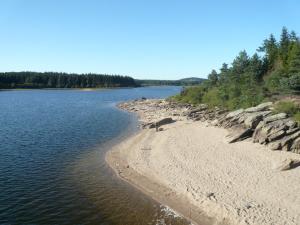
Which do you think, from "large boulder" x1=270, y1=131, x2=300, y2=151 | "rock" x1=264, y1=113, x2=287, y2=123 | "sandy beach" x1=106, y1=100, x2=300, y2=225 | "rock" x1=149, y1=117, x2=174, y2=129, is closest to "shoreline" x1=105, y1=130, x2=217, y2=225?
"sandy beach" x1=106, y1=100, x2=300, y2=225

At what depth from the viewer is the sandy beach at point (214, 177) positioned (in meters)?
18.8

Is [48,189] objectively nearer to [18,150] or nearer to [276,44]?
[18,150]

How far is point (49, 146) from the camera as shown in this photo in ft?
117

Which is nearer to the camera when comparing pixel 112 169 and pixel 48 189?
pixel 48 189

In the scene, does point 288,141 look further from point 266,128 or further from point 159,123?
point 159,123

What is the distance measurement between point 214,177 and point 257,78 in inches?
1841

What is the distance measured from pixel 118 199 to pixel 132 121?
3515cm

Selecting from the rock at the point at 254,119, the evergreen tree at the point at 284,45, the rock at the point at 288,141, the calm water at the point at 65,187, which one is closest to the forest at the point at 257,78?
the evergreen tree at the point at 284,45

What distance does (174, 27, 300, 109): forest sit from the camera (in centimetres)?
4905

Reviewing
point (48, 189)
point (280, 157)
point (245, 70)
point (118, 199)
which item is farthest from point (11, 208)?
point (245, 70)

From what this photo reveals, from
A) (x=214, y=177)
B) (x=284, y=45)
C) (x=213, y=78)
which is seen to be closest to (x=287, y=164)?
(x=214, y=177)

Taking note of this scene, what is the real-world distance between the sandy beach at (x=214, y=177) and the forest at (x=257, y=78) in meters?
16.9

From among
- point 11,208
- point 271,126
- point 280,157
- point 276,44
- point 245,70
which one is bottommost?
point 11,208

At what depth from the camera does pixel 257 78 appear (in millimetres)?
65625
